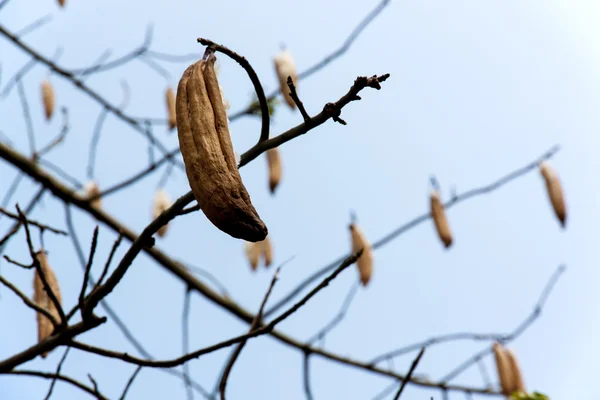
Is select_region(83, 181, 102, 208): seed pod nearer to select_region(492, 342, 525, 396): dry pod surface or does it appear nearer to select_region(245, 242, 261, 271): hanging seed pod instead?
select_region(245, 242, 261, 271): hanging seed pod

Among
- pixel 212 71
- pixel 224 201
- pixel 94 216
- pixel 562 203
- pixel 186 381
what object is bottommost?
pixel 224 201

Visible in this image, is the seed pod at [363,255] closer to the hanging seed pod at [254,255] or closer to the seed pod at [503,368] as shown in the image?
the hanging seed pod at [254,255]

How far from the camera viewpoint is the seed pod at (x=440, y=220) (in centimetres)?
402

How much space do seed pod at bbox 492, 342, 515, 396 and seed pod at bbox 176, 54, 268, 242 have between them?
10.2 feet

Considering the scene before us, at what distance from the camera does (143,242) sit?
152 cm

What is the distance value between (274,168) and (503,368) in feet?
5.76

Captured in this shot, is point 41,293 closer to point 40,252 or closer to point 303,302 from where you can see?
point 40,252

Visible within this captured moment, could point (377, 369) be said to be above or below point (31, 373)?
above

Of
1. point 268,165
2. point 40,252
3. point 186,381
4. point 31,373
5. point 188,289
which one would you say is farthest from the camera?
point 188,289

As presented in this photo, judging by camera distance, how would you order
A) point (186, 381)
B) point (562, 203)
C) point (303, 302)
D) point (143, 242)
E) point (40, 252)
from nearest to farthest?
point (143, 242), point (303, 302), point (40, 252), point (186, 381), point (562, 203)

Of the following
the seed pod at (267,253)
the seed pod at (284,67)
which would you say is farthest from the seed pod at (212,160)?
the seed pod at (267,253)

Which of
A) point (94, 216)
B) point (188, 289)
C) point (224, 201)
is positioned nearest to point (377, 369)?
point (188, 289)

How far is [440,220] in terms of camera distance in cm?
411

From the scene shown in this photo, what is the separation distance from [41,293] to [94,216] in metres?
1.71
